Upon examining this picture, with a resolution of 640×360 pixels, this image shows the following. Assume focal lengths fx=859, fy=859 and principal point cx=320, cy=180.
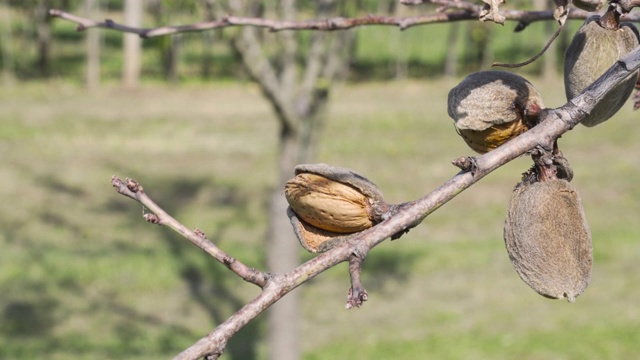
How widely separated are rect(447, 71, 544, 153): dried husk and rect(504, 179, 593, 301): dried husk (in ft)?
0.25

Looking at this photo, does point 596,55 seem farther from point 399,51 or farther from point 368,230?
point 399,51

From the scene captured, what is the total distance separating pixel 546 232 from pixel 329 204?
0.73 ft

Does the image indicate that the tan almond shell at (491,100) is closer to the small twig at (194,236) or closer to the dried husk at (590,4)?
the dried husk at (590,4)

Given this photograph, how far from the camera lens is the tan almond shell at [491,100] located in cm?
91

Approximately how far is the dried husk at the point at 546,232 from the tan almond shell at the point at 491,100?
0.08 metres

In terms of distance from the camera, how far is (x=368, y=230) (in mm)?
748

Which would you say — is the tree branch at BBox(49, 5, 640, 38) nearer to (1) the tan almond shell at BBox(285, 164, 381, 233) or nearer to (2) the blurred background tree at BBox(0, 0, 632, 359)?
(2) the blurred background tree at BBox(0, 0, 632, 359)

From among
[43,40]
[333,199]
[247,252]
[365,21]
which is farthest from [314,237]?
[43,40]

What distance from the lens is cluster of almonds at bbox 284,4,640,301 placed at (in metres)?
0.85

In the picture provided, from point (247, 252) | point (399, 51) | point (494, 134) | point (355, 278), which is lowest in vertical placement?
point (355, 278)

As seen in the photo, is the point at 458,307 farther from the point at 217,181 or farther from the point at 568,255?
the point at 568,255

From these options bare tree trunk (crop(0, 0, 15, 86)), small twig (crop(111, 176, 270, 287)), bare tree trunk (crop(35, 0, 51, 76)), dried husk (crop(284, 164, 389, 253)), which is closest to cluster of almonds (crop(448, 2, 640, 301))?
dried husk (crop(284, 164, 389, 253))

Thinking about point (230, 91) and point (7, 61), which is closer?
point (230, 91)

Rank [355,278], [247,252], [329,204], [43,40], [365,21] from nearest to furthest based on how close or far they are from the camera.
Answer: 1. [355,278]
2. [329,204]
3. [365,21]
4. [247,252]
5. [43,40]
